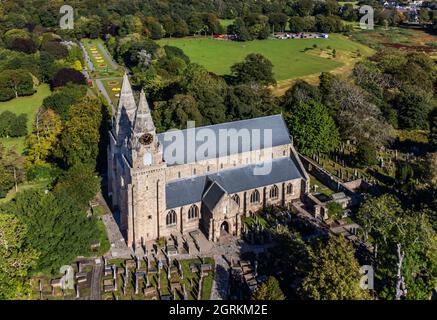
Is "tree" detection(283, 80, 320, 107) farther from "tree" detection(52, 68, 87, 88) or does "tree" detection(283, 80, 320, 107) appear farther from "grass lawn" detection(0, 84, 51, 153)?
"grass lawn" detection(0, 84, 51, 153)

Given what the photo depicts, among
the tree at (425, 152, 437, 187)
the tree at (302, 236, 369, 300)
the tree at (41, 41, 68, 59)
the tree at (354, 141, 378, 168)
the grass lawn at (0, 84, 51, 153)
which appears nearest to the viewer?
the tree at (302, 236, 369, 300)

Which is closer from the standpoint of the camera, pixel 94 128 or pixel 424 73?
pixel 94 128

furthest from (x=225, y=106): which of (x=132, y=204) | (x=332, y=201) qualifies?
(x=132, y=204)

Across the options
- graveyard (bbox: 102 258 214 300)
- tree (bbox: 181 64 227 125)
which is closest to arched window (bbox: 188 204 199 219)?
graveyard (bbox: 102 258 214 300)

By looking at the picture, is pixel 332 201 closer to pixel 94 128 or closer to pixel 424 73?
pixel 94 128

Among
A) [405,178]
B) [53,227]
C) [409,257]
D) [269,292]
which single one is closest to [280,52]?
[405,178]

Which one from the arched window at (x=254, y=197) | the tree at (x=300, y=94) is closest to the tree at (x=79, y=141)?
the arched window at (x=254, y=197)

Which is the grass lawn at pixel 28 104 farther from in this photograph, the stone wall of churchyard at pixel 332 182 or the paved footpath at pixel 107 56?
the stone wall of churchyard at pixel 332 182
